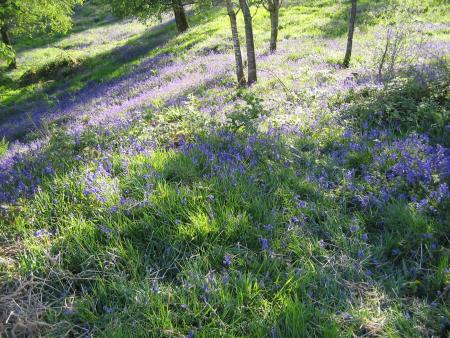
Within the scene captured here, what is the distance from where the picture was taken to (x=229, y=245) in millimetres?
3621

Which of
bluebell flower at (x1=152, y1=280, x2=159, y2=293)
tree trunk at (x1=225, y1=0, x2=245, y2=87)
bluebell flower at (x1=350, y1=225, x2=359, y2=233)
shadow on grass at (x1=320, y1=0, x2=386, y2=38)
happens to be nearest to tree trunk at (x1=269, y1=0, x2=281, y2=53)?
shadow on grass at (x1=320, y1=0, x2=386, y2=38)

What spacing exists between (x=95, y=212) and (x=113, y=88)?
12184 mm

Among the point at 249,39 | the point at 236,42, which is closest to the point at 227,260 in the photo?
the point at 249,39

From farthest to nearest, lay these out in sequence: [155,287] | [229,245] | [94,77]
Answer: [94,77], [229,245], [155,287]

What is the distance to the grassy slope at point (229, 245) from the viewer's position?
2938mm

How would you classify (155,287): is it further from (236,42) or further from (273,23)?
(273,23)

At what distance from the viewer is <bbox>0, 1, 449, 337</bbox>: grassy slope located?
294 centimetres

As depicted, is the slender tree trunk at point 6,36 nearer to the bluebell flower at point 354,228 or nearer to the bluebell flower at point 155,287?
the bluebell flower at point 155,287

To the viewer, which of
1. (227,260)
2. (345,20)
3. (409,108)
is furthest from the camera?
(345,20)

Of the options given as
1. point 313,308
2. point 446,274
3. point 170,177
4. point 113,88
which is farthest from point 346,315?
point 113,88

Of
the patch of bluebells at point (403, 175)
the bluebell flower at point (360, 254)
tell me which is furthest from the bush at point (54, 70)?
the bluebell flower at point (360, 254)

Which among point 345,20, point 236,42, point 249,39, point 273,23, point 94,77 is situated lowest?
point 94,77

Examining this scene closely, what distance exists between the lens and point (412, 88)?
20.4 feet

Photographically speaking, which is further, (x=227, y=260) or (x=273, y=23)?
(x=273, y=23)
